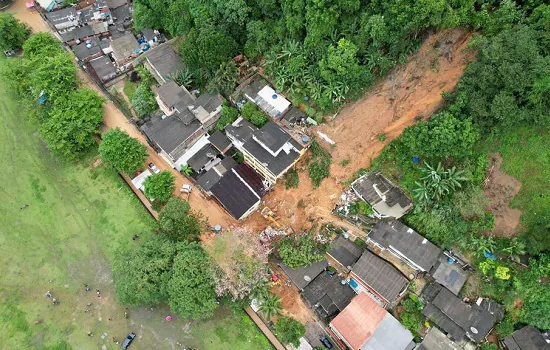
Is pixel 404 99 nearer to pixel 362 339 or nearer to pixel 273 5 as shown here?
pixel 273 5

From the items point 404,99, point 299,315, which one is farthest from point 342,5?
point 299,315

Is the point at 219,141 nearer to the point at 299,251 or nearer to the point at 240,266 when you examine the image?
A: the point at 240,266

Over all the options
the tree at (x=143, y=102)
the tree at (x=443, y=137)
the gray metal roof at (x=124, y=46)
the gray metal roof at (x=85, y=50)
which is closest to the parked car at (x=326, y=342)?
the tree at (x=443, y=137)

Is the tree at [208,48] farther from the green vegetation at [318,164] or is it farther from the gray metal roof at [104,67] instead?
the green vegetation at [318,164]

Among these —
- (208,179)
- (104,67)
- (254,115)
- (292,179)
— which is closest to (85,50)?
(104,67)

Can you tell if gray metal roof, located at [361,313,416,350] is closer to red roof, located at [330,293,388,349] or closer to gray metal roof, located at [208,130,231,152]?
red roof, located at [330,293,388,349]

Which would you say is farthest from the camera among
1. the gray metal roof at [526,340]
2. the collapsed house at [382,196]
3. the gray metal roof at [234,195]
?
the gray metal roof at [234,195]

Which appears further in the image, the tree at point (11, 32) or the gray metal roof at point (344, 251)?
the tree at point (11, 32)
